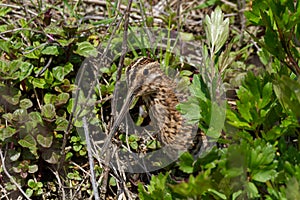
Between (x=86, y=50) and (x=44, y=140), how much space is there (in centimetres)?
54

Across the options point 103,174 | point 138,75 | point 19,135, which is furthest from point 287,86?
point 19,135

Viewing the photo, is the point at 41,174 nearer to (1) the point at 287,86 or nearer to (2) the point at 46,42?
(2) the point at 46,42

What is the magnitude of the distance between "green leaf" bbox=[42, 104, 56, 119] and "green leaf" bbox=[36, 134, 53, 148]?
10 centimetres

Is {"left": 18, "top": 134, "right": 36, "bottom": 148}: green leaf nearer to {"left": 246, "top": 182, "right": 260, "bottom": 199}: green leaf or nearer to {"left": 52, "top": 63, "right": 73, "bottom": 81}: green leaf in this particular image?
{"left": 52, "top": 63, "right": 73, "bottom": 81}: green leaf

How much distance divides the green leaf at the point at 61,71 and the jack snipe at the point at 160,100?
334mm

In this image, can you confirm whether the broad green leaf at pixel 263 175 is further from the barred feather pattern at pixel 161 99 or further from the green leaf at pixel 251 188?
the barred feather pattern at pixel 161 99

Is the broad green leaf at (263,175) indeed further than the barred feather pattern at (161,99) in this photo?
No

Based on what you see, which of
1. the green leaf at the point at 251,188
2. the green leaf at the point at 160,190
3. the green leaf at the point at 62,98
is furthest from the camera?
the green leaf at the point at 62,98

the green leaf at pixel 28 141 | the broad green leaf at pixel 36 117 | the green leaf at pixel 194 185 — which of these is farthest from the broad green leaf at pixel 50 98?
the green leaf at pixel 194 185

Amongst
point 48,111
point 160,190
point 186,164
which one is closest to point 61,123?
point 48,111

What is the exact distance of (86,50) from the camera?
3020 millimetres

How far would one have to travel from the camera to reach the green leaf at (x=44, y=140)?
9.05ft

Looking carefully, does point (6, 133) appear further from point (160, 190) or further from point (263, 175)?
point (263, 175)

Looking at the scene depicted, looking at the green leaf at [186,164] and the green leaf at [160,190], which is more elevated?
the green leaf at [186,164]
